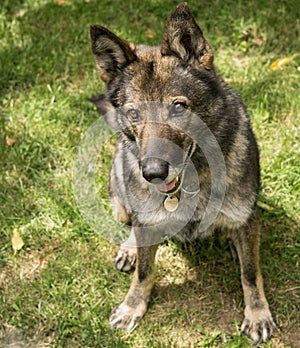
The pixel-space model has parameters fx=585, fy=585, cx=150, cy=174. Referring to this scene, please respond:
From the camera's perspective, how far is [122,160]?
4.39 meters

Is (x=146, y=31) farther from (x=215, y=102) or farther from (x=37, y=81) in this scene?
(x=215, y=102)

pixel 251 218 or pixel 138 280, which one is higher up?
pixel 251 218

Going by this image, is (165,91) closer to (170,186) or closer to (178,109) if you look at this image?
(178,109)

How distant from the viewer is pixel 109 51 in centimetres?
384

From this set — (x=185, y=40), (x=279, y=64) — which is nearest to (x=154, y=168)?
(x=185, y=40)

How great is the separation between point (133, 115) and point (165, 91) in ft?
0.92

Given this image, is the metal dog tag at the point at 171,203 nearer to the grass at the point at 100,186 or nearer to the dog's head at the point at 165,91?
the dog's head at the point at 165,91

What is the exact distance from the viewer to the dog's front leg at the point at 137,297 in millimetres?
4336

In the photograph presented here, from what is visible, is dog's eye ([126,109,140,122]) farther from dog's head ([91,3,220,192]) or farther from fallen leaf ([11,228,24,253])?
fallen leaf ([11,228,24,253])

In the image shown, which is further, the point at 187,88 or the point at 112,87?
the point at 112,87

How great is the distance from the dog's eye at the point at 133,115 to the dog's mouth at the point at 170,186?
0.45m

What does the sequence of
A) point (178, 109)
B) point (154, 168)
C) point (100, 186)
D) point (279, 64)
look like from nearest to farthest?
point (154, 168), point (178, 109), point (100, 186), point (279, 64)

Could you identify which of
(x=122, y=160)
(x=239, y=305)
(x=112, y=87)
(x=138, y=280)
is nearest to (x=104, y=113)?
(x=122, y=160)

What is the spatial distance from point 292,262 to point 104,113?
2003 mm
